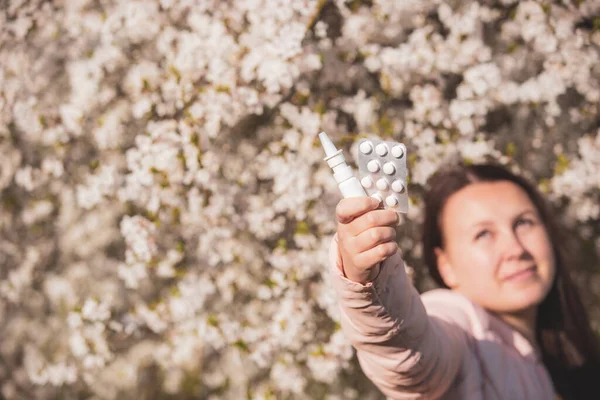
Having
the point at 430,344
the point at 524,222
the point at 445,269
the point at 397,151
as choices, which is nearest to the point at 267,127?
the point at 445,269

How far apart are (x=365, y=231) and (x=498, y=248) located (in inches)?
37.2

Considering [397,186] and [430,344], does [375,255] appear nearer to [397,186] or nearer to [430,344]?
[397,186]

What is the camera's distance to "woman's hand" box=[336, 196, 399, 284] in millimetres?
895

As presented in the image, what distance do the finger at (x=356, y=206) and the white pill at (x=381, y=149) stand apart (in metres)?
0.08

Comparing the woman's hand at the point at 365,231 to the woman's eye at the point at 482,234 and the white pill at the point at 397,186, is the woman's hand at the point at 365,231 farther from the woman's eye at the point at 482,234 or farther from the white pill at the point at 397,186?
the woman's eye at the point at 482,234

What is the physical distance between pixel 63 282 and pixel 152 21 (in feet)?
5.85

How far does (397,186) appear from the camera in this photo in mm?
921

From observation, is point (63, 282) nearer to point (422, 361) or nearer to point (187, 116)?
point (187, 116)

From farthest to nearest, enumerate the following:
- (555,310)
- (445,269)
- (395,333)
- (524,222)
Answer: (555,310) < (445,269) < (524,222) < (395,333)

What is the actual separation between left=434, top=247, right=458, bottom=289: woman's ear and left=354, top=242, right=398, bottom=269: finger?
100 cm

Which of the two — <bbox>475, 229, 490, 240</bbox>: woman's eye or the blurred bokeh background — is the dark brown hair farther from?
the blurred bokeh background

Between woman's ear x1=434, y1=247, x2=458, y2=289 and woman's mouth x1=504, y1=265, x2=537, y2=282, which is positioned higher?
→ woman's ear x1=434, y1=247, x2=458, y2=289

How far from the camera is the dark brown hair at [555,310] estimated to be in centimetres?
192

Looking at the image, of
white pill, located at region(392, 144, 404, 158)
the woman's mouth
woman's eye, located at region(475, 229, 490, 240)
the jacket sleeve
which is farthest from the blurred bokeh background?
white pill, located at region(392, 144, 404, 158)
